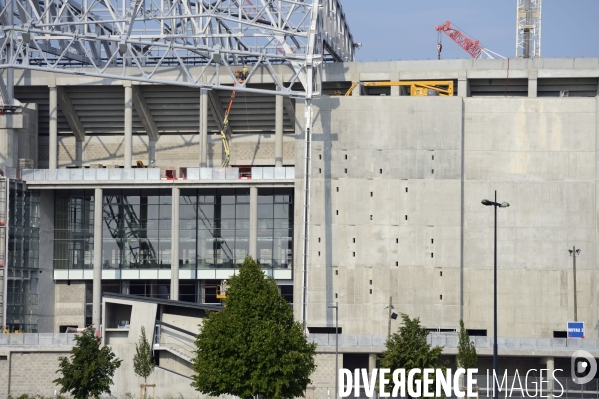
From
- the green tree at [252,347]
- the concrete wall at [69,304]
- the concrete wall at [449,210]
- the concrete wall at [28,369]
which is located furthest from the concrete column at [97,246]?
the green tree at [252,347]

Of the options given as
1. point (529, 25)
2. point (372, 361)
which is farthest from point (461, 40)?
point (372, 361)

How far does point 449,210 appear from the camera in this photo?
93.3 m

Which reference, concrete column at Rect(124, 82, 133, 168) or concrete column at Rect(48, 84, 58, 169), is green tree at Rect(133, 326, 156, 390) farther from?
concrete column at Rect(48, 84, 58, 169)

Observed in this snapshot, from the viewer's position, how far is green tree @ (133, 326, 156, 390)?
3086 inches

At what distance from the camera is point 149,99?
102 meters

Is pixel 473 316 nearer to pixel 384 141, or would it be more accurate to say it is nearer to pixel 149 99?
pixel 384 141

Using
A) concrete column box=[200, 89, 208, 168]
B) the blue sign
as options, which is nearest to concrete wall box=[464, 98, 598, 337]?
the blue sign

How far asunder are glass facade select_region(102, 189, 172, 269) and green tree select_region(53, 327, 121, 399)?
1106 inches

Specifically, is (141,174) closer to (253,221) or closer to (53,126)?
(53,126)

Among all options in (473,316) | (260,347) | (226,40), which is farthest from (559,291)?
(260,347)

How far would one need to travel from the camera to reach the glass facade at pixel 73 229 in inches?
4021

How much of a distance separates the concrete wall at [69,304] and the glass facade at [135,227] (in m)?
3.13

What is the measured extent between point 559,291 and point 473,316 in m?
6.30

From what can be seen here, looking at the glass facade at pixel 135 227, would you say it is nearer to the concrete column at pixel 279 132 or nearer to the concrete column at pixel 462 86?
the concrete column at pixel 279 132
